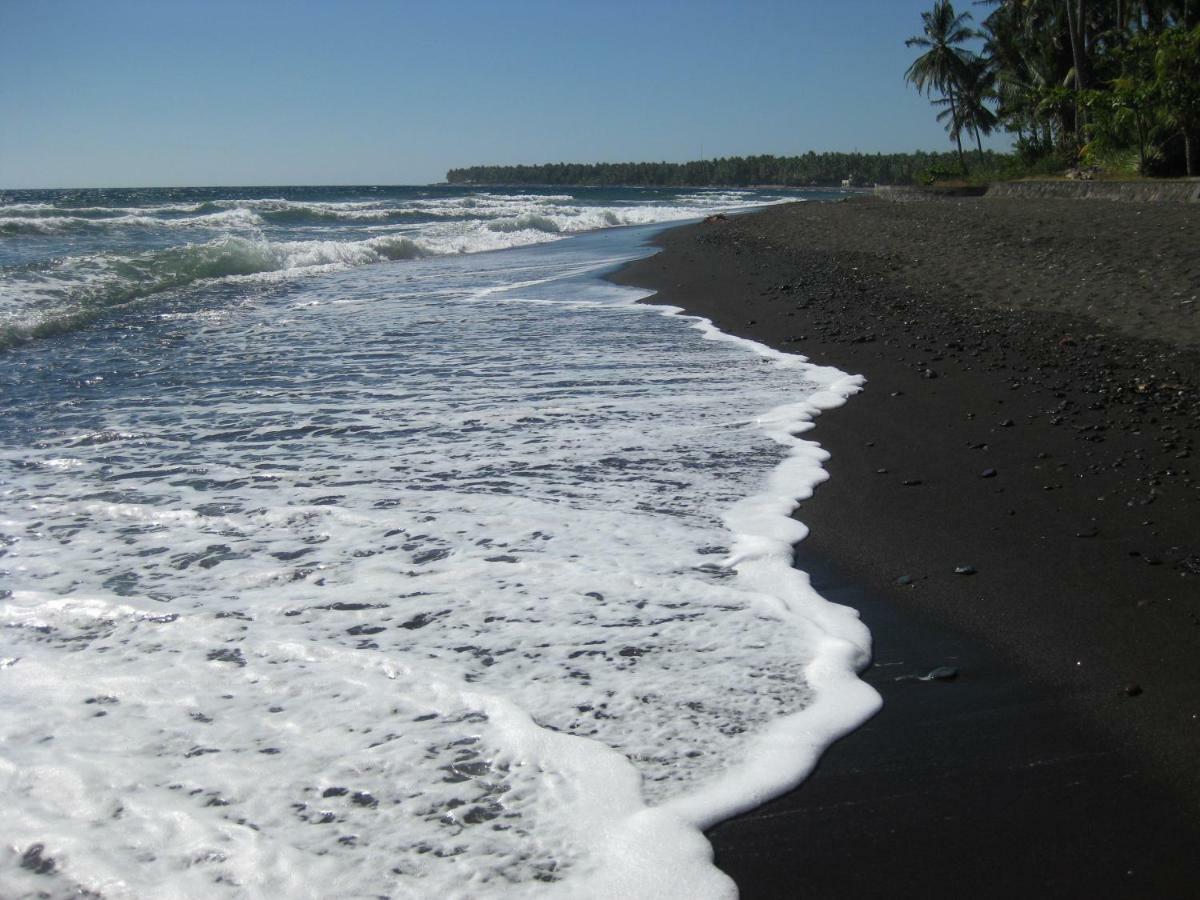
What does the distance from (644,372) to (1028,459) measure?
3.15m

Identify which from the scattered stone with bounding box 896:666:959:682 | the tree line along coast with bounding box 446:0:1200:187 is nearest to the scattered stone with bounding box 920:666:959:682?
the scattered stone with bounding box 896:666:959:682

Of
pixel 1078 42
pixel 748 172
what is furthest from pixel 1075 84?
pixel 748 172

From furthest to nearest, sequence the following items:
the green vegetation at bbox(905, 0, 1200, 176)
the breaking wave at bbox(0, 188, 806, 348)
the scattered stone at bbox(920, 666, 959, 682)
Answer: the green vegetation at bbox(905, 0, 1200, 176), the breaking wave at bbox(0, 188, 806, 348), the scattered stone at bbox(920, 666, 959, 682)

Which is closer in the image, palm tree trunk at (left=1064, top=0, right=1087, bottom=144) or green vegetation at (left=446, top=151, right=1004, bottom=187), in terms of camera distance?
palm tree trunk at (left=1064, top=0, right=1087, bottom=144)

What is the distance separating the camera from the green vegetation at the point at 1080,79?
19469 millimetres

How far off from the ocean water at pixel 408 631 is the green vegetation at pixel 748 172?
90.1 meters

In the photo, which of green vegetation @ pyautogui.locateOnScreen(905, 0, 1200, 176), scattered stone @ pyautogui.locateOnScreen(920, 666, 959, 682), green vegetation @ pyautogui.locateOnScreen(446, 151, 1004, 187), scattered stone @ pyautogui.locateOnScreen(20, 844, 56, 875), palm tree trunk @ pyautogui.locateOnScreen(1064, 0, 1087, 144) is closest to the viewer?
scattered stone @ pyautogui.locateOnScreen(20, 844, 56, 875)

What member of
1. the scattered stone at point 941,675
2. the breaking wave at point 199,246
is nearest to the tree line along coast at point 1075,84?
the breaking wave at point 199,246

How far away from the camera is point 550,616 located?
3.19 meters

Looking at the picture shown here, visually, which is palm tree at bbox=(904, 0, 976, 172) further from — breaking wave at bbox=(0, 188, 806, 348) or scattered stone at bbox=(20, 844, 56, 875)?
scattered stone at bbox=(20, 844, 56, 875)

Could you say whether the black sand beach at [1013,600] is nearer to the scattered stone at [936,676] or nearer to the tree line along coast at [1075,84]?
the scattered stone at [936,676]

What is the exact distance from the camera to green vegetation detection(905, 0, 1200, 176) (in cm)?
1947

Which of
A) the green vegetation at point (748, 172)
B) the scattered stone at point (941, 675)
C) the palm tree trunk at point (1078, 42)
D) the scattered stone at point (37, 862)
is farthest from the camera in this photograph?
the green vegetation at point (748, 172)

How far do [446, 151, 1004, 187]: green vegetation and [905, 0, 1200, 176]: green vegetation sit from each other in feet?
159
